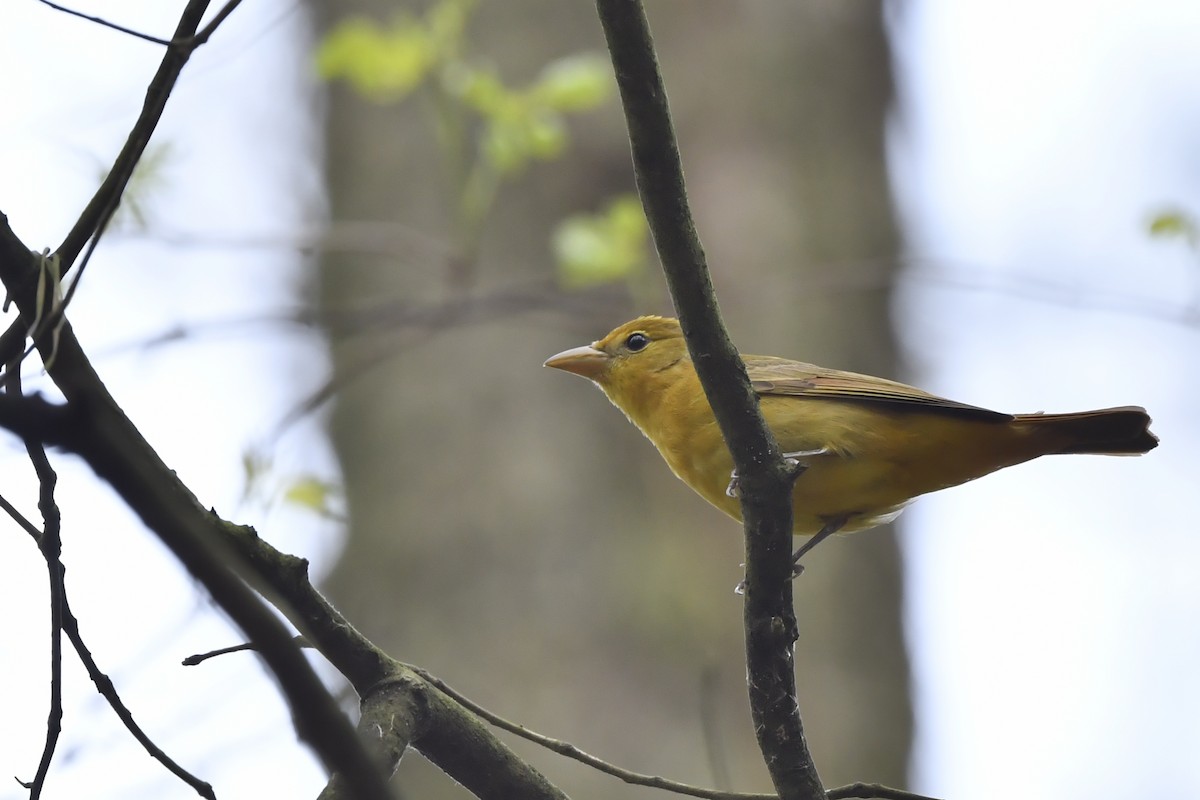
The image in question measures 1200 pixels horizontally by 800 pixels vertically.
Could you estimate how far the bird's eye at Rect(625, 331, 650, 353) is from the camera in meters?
A: 4.29

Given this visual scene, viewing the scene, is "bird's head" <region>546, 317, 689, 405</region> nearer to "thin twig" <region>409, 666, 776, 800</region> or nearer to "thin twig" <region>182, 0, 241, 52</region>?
"thin twig" <region>409, 666, 776, 800</region>

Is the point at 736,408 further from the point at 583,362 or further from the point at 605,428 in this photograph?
the point at 605,428

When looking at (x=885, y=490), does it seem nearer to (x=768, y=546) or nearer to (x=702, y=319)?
(x=768, y=546)

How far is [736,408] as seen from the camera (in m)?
2.28

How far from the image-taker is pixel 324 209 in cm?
641

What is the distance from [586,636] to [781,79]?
9.83 feet

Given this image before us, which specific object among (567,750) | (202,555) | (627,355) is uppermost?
(627,355)

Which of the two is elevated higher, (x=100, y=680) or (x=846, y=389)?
(x=846, y=389)

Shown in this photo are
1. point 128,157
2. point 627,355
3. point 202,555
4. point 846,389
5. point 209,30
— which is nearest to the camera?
point 202,555

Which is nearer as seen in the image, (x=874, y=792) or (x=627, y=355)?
(x=874, y=792)

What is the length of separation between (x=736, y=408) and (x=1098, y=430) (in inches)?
64.0

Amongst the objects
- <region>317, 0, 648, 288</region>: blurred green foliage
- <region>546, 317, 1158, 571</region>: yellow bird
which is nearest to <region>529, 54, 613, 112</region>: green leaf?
<region>317, 0, 648, 288</region>: blurred green foliage

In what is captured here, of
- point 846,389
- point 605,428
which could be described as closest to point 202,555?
point 846,389

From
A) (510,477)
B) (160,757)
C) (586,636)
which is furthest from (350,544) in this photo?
(160,757)
